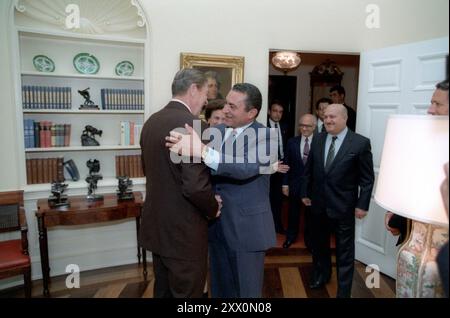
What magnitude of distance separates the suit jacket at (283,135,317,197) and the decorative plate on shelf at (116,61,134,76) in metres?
1.92

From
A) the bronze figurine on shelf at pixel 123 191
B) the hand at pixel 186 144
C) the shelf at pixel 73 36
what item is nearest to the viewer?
the hand at pixel 186 144

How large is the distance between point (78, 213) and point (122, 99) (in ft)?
4.10

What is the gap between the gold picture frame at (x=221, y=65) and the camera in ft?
11.5

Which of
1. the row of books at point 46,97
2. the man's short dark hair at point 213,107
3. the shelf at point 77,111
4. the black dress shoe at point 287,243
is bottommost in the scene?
the black dress shoe at point 287,243

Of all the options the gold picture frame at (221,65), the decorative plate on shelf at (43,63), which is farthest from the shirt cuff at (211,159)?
the decorative plate on shelf at (43,63)

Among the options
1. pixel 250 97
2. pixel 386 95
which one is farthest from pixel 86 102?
pixel 386 95

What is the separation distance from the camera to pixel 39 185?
133 inches

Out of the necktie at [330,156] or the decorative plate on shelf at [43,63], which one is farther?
the decorative plate on shelf at [43,63]

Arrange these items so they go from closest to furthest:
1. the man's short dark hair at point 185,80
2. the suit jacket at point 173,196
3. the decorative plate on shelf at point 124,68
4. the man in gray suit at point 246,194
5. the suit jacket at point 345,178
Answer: the suit jacket at point 173,196 < the man's short dark hair at point 185,80 < the man in gray suit at point 246,194 < the suit jacket at point 345,178 < the decorative plate on shelf at point 124,68

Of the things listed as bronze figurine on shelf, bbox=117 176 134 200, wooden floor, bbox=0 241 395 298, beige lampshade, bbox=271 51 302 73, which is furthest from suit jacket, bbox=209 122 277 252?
beige lampshade, bbox=271 51 302 73

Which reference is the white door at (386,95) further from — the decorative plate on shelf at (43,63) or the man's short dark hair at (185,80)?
the decorative plate on shelf at (43,63)

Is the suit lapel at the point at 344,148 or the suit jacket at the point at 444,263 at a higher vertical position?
the suit lapel at the point at 344,148

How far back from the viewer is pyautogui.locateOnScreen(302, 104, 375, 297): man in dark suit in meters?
2.69

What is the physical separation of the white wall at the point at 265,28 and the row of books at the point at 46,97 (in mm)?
815
